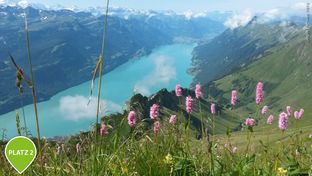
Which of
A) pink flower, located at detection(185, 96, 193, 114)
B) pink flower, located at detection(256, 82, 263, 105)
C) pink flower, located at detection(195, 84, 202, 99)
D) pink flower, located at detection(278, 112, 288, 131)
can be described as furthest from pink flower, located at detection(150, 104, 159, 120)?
pink flower, located at detection(278, 112, 288, 131)

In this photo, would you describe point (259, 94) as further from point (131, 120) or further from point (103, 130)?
point (103, 130)

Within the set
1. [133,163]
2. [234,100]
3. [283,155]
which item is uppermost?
[234,100]

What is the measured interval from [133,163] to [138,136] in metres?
1.06

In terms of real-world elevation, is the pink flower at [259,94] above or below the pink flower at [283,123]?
above

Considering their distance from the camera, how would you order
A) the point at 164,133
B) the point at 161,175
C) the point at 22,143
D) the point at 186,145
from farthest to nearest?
the point at 164,133, the point at 186,145, the point at 161,175, the point at 22,143

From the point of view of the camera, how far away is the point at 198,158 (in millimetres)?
4684

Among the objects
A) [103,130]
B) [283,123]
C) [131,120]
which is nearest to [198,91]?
[131,120]

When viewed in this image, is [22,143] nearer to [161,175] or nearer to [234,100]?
[161,175]

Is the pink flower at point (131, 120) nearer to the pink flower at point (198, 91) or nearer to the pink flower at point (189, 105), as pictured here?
the pink flower at point (189, 105)

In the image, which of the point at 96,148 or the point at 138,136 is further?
the point at 138,136

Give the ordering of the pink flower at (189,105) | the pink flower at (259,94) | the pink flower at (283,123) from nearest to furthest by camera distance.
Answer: the pink flower at (259,94) → the pink flower at (189,105) → the pink flower at (283,123)

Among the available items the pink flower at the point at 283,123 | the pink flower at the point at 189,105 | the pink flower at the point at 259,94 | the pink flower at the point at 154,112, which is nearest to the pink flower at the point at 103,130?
the pink flower at the point at 154,112

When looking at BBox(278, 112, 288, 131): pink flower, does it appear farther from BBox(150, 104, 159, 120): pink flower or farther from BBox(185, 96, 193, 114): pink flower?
BBox(150, 104, 159, 120): pink flower

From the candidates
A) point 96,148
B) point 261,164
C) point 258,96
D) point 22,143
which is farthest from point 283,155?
point 22,143
